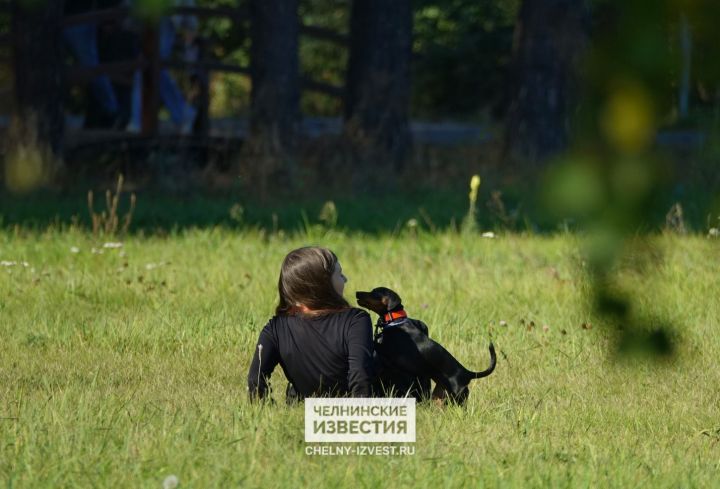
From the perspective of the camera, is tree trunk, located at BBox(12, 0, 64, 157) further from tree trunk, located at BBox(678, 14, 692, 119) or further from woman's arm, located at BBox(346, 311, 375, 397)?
tree trunk, located at BBox(678, 14, 692, 119)

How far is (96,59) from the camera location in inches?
665

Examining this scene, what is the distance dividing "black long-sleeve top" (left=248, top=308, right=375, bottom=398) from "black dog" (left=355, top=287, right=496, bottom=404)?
13 cm

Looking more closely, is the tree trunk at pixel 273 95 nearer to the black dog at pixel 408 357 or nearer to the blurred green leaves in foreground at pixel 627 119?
the black dog at pixel 408 357

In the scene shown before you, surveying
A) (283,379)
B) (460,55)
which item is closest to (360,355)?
(283,379)

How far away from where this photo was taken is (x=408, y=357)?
5.00m

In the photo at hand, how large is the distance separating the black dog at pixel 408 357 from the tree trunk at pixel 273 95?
8565 mm

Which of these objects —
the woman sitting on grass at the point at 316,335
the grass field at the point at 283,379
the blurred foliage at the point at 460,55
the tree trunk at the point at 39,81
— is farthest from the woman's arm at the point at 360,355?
the blurred foliage at the point at 460,55

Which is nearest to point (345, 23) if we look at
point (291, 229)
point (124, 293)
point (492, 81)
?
point (492, 81)

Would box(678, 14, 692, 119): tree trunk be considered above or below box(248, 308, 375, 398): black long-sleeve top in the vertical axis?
above

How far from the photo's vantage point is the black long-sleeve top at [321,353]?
4816 millimetres

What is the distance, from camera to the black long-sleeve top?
15.8 ft

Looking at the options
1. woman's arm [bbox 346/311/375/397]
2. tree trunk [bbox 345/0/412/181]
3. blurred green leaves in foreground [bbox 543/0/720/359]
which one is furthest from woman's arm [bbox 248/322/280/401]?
tree trunk [bbox 345/0/412/181]

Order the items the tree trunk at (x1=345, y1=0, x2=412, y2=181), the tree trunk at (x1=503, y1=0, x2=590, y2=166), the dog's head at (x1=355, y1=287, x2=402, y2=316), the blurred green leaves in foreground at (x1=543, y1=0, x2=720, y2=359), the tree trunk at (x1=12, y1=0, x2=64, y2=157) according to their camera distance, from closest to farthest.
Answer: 1. the blurred green leaves in foreground at (x1=543, y1=0, x2=720, y2=359)
2. the dog's head at (x1=355, y1=287, x2=402, y2=316)
3. the tree trunk at (x1=12, y1=0, x2=64, y2=157)
4. the tree trunk at (x1=345, y1=0, x2=412, y2=181)
5. the tree trunk at (x1=503, y1=0, x2=590, y2=166)

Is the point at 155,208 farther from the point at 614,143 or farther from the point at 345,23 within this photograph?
the point at 345,23
